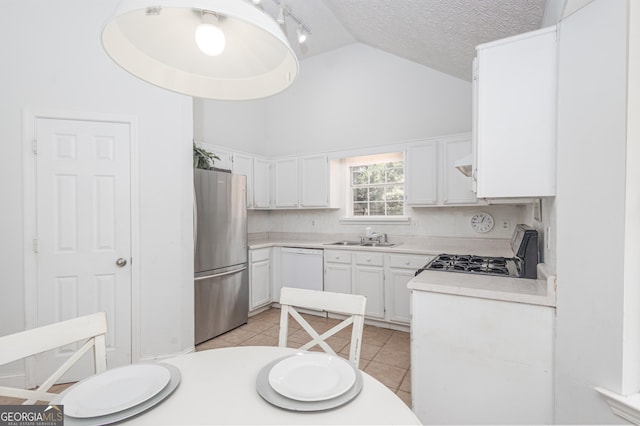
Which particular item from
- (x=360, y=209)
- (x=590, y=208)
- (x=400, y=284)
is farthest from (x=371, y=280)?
(x=590, y=208)

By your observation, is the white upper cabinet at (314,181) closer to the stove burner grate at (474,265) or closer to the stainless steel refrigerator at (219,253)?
the stainless steel refrigerator at (219,253)

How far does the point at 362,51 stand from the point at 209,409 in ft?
14.7

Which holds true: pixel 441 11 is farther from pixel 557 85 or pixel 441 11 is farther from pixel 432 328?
pixel 432 328

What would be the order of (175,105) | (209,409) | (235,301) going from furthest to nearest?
1. (235,301)
2. (175,105)
3. (209,409)

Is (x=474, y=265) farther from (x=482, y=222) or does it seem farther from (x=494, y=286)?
(x=482, y=222)

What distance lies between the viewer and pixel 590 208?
1.32 m

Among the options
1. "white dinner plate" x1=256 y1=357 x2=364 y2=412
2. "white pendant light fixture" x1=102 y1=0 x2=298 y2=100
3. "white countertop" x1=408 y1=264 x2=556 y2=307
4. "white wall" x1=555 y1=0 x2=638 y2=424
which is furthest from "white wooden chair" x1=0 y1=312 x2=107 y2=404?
"white wall" x1=555 y1=0 x2=638 y2=424

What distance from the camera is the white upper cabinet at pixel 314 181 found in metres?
4.25

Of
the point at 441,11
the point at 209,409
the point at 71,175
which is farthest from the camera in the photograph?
the point at 71,175

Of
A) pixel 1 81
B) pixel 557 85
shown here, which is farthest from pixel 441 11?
pixel 1 81

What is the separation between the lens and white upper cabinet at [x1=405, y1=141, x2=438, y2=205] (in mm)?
3492

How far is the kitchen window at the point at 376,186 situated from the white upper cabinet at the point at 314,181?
0.42 meters

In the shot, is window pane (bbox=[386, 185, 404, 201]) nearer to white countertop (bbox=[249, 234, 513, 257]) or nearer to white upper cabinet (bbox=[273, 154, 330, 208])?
white countertop (bbox=[249, 234, 513, 257])

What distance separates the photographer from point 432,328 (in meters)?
1.75
